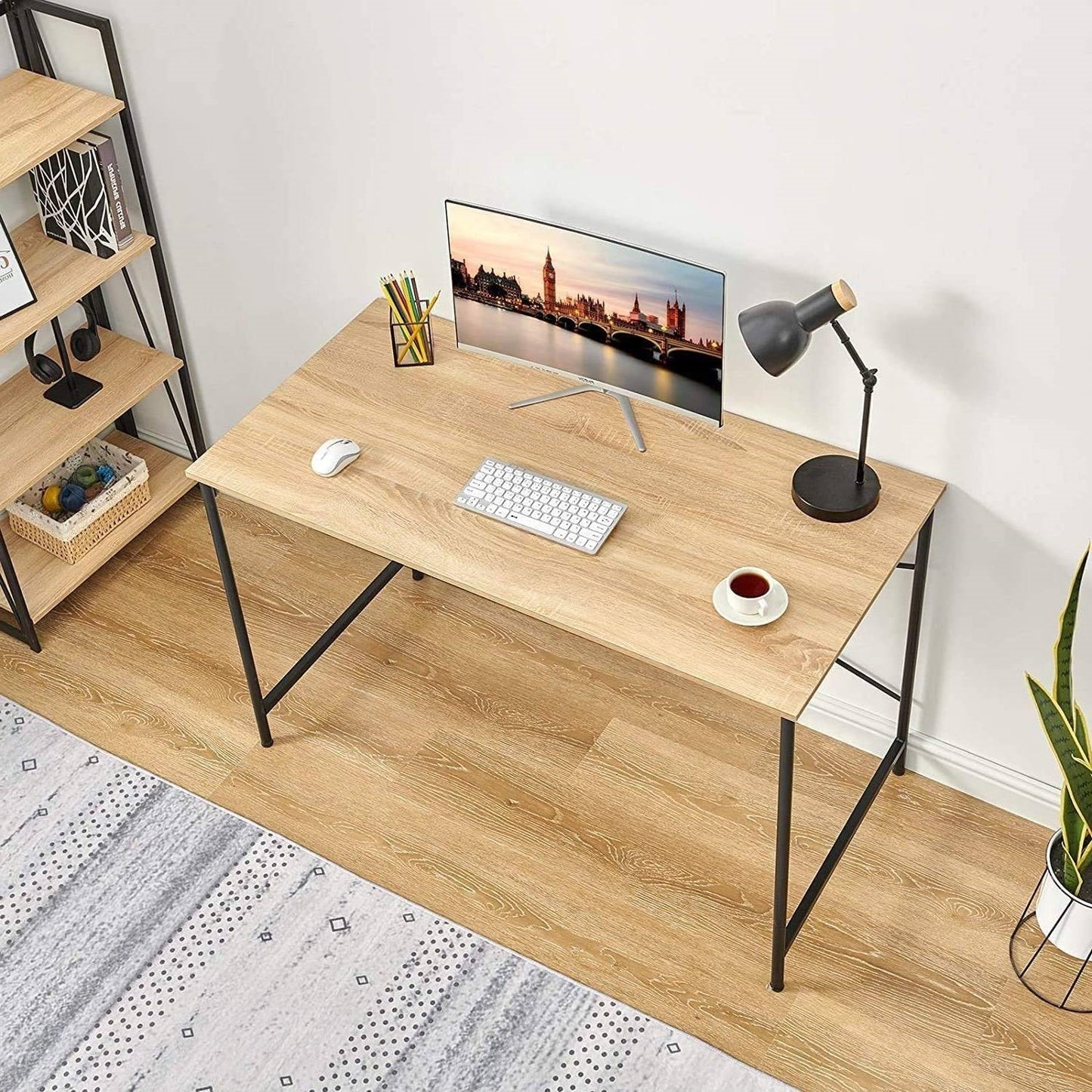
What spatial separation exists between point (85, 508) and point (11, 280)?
60cm

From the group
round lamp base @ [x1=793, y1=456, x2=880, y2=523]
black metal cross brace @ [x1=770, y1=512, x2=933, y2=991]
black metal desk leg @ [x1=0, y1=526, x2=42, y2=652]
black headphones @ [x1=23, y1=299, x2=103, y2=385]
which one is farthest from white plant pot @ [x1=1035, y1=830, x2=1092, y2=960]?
black headphones @ [x1=23, y1=299, x2=103, y2=385]

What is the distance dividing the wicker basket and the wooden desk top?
0.82m

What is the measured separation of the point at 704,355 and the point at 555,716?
0.98 metres

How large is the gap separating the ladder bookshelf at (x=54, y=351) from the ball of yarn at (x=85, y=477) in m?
0.13

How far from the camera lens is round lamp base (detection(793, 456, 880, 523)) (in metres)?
2.41

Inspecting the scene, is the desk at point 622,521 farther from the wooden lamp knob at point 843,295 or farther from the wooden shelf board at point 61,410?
the wooden shelf board at point 61,410

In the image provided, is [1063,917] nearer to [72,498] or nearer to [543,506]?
[543,506]

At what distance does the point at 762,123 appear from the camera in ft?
7.48

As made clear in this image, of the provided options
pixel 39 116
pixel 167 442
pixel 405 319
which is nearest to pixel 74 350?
pixel 167 442

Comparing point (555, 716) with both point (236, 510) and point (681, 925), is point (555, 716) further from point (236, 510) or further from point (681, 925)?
point (236, 510)

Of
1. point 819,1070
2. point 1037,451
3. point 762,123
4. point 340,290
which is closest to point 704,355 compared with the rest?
point 762,123

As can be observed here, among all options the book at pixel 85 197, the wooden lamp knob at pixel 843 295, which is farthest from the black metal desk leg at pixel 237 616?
the wooden lamp knob at pixel 843 295

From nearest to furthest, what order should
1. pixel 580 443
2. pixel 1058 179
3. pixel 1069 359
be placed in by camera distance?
pixel 1058 179 < pixel 1069 359 < pixel 580 443

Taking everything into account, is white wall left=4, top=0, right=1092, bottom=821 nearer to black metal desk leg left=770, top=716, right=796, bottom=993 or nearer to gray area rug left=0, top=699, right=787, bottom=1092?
black metal desk leg left=770, top=716, right=796, bottom=993
